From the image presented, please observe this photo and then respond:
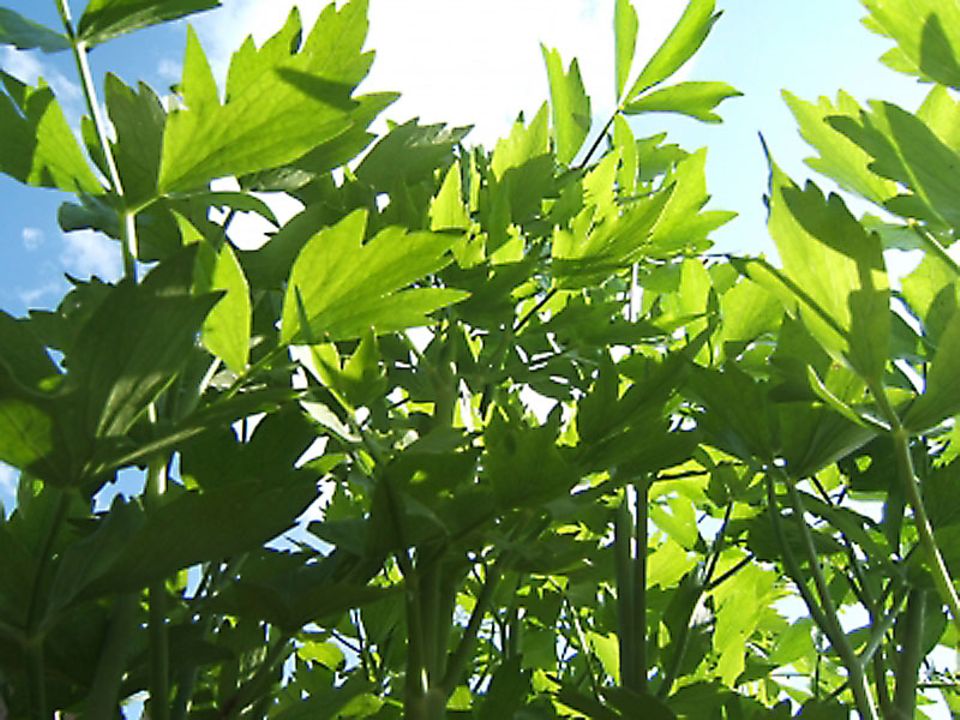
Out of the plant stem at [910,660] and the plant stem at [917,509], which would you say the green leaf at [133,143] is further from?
the plant stem at [910,660]

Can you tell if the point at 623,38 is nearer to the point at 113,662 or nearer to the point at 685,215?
the point at 685,215

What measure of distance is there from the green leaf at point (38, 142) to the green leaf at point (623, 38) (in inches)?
17.1

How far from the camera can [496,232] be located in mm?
584

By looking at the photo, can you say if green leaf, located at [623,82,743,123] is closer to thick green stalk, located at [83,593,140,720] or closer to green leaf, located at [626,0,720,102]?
green leaf, located at [626,0,720,102]

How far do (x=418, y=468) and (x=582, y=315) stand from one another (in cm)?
19

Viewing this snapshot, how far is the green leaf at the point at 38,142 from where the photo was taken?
0.49 metres

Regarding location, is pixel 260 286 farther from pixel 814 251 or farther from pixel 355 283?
pixel 814 251

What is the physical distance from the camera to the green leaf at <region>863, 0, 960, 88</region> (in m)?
0.54

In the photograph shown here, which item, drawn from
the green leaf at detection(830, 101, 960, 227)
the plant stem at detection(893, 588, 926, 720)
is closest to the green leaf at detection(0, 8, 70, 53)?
the green leaf at detection(830, 101, 960, 227)

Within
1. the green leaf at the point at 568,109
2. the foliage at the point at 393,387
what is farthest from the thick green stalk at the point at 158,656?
the green leaf at the point at 568,109

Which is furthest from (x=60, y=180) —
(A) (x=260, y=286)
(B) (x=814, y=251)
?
(B) (x=814, y=251)

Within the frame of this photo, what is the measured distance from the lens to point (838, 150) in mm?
636

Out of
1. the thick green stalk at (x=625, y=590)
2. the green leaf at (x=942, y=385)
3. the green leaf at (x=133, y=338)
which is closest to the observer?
the green leaf at (x=133, y=338)

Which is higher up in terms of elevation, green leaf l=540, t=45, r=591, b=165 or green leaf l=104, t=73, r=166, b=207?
green leaf l=540, t=45, r=591, b=165
